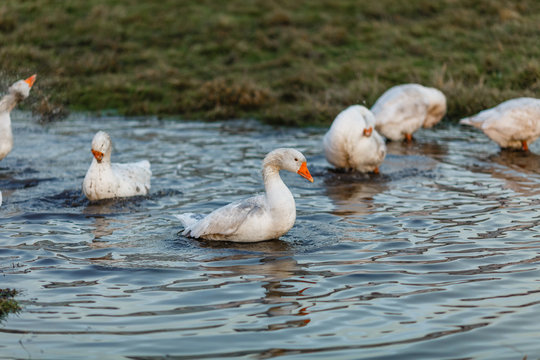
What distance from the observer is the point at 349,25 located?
75.0 feet

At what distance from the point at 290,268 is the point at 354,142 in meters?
4.65

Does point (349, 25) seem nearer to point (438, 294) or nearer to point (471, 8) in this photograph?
point (471, 8)

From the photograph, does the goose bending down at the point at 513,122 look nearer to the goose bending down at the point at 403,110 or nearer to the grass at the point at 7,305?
the goose bending down at the point at 403,110

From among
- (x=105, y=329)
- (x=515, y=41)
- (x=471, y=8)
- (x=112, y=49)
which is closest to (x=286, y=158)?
(x=105, y=329)

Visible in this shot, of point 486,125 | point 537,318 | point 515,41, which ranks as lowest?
point 537,318

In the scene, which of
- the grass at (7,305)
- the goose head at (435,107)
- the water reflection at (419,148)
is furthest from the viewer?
the goose head at (435,107)

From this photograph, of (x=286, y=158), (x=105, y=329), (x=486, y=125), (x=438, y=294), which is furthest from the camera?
(x=486, y=125)

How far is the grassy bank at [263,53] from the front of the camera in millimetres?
17594

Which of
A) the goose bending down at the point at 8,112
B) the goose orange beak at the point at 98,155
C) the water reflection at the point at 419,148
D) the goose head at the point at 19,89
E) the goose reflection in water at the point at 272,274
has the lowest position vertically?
the goose reflection in water at the point at 272,274

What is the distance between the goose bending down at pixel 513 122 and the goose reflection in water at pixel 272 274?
631 centimetres

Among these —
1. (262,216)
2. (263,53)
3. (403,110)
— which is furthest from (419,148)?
(263,53)

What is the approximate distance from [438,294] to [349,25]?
57.0 ft

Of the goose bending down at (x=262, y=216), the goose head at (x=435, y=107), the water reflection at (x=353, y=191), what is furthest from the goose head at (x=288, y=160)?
the goose head at (x=435, y=107)

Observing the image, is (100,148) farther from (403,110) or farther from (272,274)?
(403,110)
